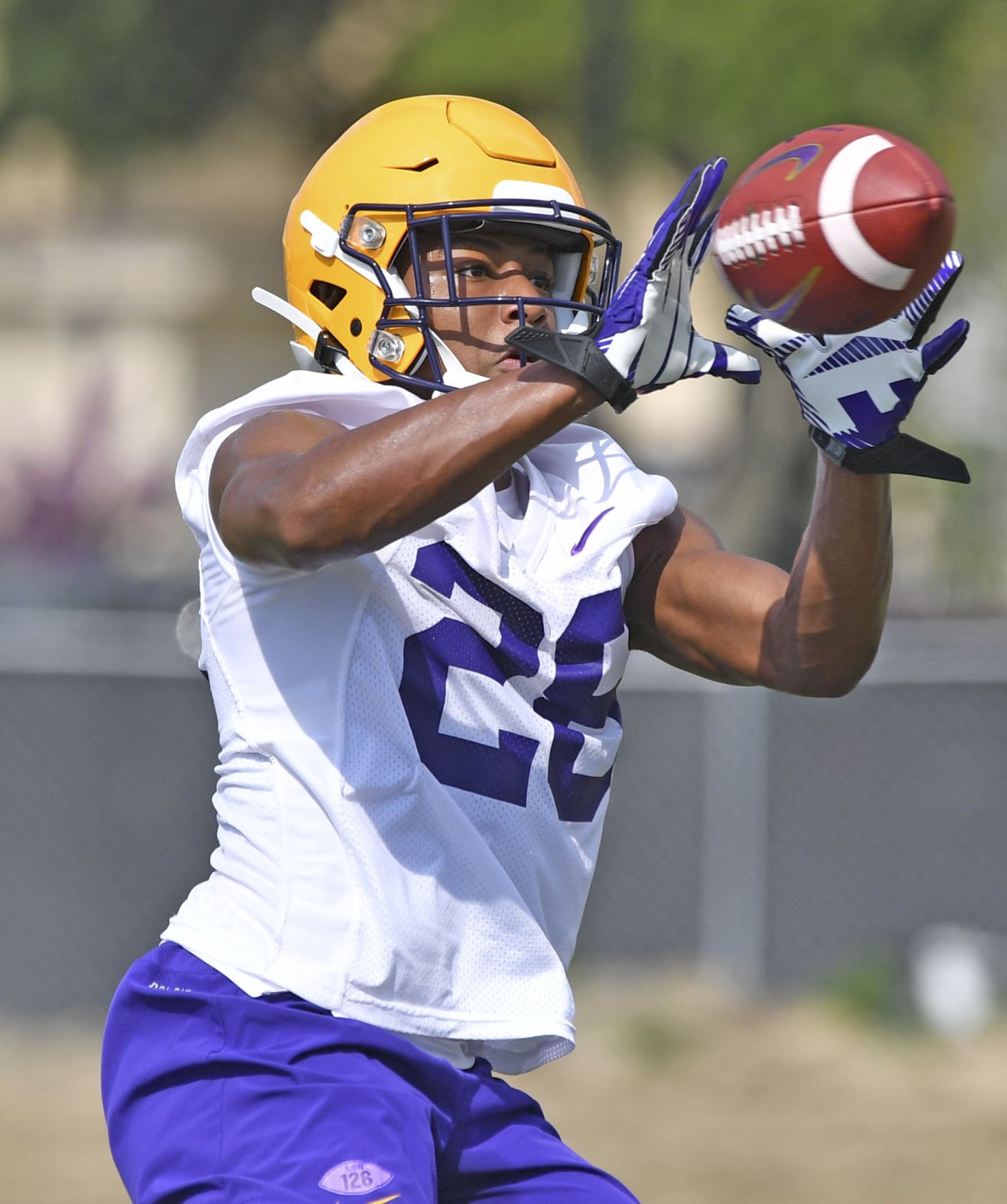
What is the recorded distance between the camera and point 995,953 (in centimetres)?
709

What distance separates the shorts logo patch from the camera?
2.15m

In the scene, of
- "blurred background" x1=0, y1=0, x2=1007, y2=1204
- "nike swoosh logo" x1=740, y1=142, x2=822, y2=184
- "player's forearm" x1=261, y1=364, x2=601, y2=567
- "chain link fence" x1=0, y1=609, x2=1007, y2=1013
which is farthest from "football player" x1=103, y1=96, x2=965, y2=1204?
"chain link fence" x1=0, y1=609, x2=1007, y2=1013

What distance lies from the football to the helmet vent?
0.77m

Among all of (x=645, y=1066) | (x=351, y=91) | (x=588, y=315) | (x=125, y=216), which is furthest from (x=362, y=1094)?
(x=125, y=216)

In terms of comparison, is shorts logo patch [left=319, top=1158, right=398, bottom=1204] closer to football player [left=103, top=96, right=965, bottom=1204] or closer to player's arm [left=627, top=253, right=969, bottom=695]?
football player [left=103, top=96, right=965, bottom=1204]

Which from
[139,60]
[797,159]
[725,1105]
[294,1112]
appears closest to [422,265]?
[797,159]

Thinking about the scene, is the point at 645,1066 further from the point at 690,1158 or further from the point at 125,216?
the point at 125,216

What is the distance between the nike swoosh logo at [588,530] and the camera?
2672mm

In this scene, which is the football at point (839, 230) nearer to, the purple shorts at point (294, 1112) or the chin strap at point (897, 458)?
the chin strap at point (897, 458)

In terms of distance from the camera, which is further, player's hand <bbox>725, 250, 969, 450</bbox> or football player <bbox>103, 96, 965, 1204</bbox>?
player's hand <bbox>725, 250, 969, 450</bbox>

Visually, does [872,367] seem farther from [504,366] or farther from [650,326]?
[504,366]

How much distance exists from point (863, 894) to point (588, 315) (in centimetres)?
476

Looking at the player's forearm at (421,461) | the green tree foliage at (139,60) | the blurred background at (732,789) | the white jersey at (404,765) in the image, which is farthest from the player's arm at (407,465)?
the green tree foliage at (139,60)

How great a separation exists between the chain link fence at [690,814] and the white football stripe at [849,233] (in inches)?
193
